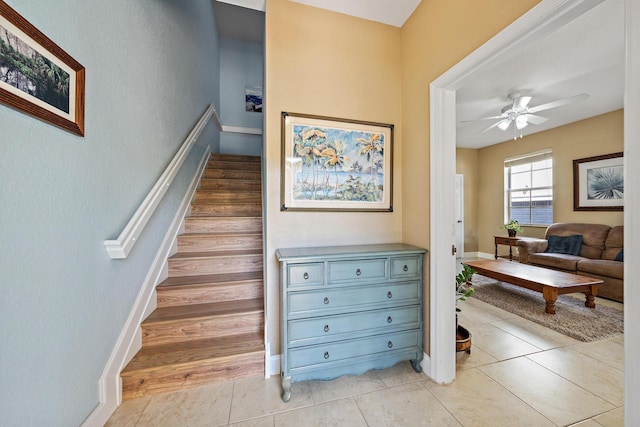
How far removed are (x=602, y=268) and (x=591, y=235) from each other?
906mm

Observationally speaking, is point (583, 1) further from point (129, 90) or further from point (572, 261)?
point (572, 261)

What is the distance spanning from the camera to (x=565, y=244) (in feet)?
12.9

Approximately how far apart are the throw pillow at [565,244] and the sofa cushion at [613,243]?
29 centimetres

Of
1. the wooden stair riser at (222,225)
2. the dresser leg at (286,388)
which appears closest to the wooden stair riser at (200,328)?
the dresser leg at (286,388)

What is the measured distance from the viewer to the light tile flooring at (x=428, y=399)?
1.34m

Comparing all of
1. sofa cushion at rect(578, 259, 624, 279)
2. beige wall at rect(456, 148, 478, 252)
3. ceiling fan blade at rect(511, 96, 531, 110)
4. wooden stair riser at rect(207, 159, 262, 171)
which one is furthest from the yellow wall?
beige wall at rect(456, 148, 478, 252)

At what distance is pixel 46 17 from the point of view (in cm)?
97

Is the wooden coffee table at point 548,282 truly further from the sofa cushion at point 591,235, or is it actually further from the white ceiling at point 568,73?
the white ceiling at point 568,73

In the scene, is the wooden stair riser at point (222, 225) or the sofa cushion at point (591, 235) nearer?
the wooden stair riser at point (222, 225)

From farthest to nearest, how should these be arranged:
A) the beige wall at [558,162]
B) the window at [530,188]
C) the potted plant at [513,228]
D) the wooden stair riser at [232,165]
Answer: the potted plant at [513,228] → the window at [530,188] → the beige wall at [558,162] → the wooden stair riser at [232,165]

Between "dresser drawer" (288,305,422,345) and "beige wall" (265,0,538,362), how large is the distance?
Result: 221 mm

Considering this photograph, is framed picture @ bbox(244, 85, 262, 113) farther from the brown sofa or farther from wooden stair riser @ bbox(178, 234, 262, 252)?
the brown sofa

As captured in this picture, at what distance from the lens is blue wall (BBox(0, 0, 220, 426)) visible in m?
0.87

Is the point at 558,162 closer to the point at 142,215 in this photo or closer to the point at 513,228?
the point at 513,228
